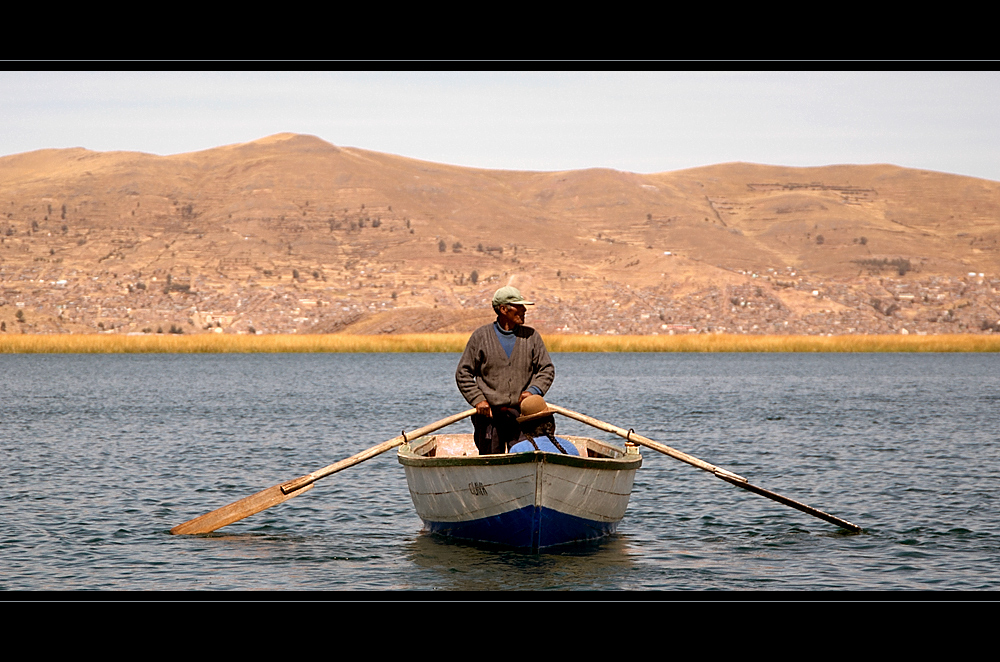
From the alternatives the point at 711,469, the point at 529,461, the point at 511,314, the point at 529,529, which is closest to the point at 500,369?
the point at 511,314

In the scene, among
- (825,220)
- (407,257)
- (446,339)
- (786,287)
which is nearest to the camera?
(446,339)

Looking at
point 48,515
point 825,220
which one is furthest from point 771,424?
point 825,220

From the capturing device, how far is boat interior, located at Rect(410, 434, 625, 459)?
16203mm

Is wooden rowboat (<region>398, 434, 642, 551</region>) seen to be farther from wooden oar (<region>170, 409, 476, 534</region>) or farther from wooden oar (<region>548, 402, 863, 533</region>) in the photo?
wooden oar (<region>170, 409, 476, 534</region>)

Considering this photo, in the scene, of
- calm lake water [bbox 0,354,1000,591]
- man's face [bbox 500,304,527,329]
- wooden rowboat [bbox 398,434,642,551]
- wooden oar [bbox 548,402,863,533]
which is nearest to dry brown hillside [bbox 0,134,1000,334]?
calm lake water [bbox 0,354,1000,591]

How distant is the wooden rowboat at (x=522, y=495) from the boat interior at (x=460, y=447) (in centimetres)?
116

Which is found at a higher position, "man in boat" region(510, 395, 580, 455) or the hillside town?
the hillside town

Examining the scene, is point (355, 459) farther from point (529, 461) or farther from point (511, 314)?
point (511, 314)

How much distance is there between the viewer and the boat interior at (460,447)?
53.2ft

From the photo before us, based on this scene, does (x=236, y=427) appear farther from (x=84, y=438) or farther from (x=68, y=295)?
(x=68, y=295)

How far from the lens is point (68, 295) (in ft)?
401

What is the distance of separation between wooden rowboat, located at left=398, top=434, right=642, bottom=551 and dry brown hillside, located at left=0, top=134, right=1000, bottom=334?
100 metres

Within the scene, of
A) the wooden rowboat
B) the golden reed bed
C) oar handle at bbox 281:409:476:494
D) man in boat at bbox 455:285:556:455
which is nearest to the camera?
the wooden rowboat
